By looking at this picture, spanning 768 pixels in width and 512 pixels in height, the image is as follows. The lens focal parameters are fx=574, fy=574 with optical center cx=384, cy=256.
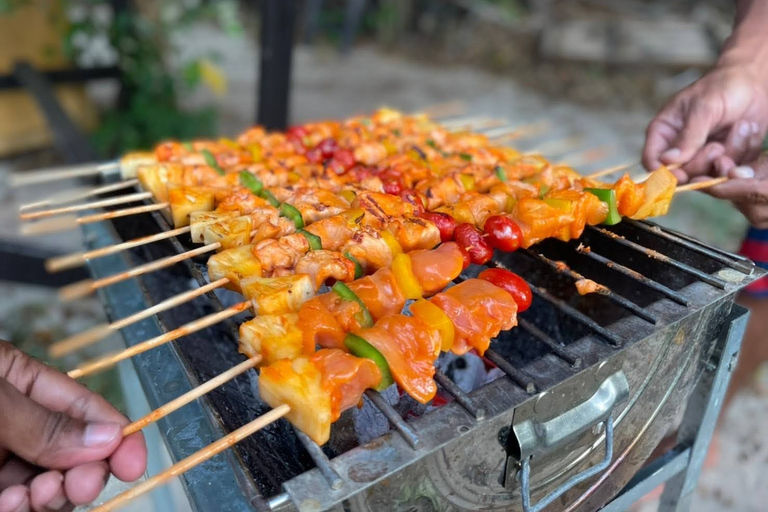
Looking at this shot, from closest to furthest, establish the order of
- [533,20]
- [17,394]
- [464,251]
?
[17,394]
[464,251]
[533,20]

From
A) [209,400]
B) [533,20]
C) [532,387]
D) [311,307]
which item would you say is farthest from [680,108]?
[533,20]

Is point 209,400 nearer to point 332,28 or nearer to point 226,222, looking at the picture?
point 226,222

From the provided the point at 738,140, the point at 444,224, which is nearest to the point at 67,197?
the point at 444,224

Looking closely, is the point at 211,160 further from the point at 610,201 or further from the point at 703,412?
the point at 703,412

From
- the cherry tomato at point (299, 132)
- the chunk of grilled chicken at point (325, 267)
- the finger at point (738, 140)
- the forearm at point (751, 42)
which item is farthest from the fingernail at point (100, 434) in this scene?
the forearm at point (751, 42)

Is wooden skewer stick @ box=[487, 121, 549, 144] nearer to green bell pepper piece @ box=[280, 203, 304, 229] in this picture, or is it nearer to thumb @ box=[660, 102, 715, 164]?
thumb @ box=[660, 102, 715, 164]

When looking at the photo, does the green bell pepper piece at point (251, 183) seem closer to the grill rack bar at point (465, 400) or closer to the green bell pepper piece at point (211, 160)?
the green bell pepper piece at point (211, 160)
